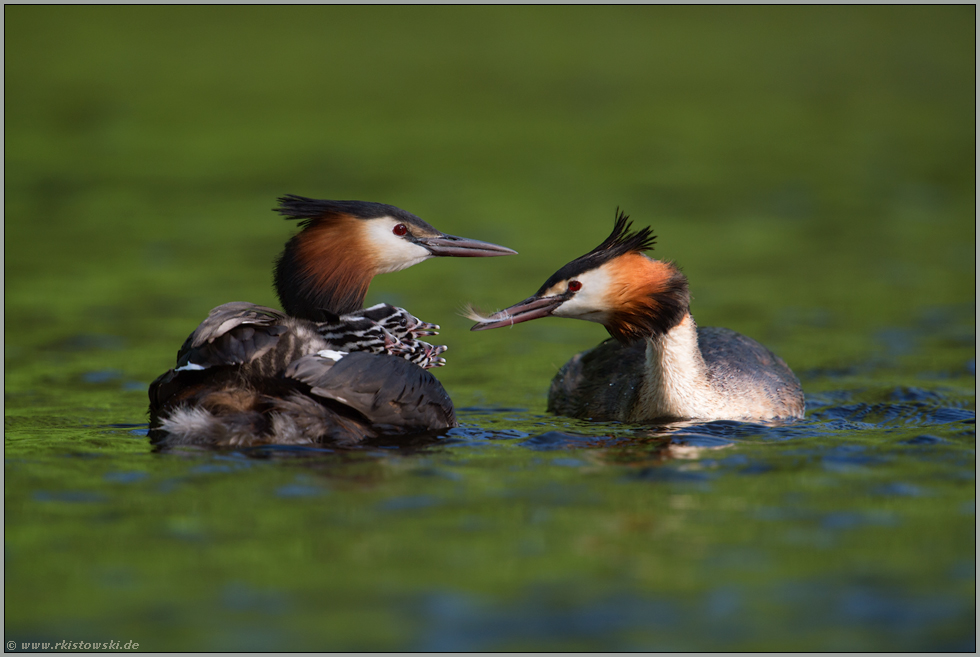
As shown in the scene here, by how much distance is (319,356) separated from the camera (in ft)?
21.7

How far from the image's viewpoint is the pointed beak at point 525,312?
289 inches

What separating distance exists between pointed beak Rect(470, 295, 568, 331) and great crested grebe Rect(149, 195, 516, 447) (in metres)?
0.37

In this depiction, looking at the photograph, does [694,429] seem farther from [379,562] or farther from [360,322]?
[379,562]

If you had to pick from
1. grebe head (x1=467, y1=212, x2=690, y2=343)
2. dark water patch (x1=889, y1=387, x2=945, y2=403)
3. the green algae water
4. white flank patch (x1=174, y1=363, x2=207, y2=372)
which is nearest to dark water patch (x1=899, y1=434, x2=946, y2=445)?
the green algae water

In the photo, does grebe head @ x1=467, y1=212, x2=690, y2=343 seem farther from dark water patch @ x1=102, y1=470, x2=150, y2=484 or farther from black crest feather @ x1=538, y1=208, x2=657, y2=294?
dark water patch @ x1=102, y1=470, x2=150, y2=484

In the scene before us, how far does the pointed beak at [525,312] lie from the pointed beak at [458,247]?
0.34 meters

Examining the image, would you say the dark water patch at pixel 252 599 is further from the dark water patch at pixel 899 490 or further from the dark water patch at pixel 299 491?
the dark water patch at pixel 899 490

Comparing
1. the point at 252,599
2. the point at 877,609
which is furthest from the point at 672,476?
→ the point at 252,599

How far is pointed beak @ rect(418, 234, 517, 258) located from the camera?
748 cm

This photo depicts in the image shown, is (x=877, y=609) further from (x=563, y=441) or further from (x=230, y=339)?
(x=230, y=339)

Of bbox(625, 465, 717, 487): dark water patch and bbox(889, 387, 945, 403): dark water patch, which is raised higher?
bbox(889, 387, 945, 403): dark water patch

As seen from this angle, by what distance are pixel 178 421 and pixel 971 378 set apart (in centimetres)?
550

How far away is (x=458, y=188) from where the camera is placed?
51.5ft

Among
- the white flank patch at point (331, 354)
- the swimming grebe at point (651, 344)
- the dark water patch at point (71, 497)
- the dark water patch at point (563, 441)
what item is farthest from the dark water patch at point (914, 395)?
the dark water patch at point (71, 497)
